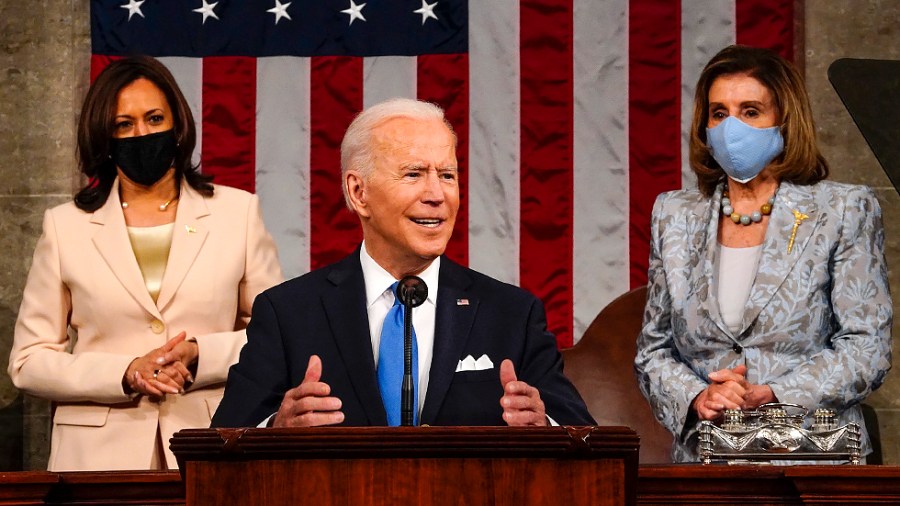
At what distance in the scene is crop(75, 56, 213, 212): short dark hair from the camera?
4.17 m

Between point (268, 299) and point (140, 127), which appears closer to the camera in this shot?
point (268, 299)

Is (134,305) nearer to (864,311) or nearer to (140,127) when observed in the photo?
(140,127)

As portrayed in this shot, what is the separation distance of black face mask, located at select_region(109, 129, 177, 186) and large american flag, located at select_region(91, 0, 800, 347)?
1098mm

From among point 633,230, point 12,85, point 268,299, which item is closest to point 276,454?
point 268,299

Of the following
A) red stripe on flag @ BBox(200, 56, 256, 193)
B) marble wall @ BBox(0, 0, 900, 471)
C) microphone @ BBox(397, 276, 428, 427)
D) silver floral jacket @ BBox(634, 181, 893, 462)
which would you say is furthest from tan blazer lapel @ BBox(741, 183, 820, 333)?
red stripe on flag @ BBox(200, 56, 256, 193)

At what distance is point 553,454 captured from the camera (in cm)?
228

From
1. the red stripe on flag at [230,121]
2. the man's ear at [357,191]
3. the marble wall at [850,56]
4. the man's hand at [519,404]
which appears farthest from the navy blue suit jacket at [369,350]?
the marble wall at [850,56]

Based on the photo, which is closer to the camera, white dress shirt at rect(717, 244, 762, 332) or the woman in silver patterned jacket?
the woman in silver patterned jacket

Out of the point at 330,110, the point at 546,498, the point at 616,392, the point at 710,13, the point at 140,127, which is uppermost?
the point at 710,13

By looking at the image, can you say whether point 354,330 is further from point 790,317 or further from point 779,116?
point 779,116

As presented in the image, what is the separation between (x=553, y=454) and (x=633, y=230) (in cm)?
308

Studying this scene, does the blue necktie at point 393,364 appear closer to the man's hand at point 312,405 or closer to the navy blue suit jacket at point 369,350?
the navy blue suit jacket at point 369,350

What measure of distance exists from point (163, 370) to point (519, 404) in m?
1.42

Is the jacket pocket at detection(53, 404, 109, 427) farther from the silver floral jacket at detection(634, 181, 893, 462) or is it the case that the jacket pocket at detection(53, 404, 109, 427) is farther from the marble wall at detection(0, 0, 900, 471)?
the silver floral jacket at detection(634, 181, 893, 462)
